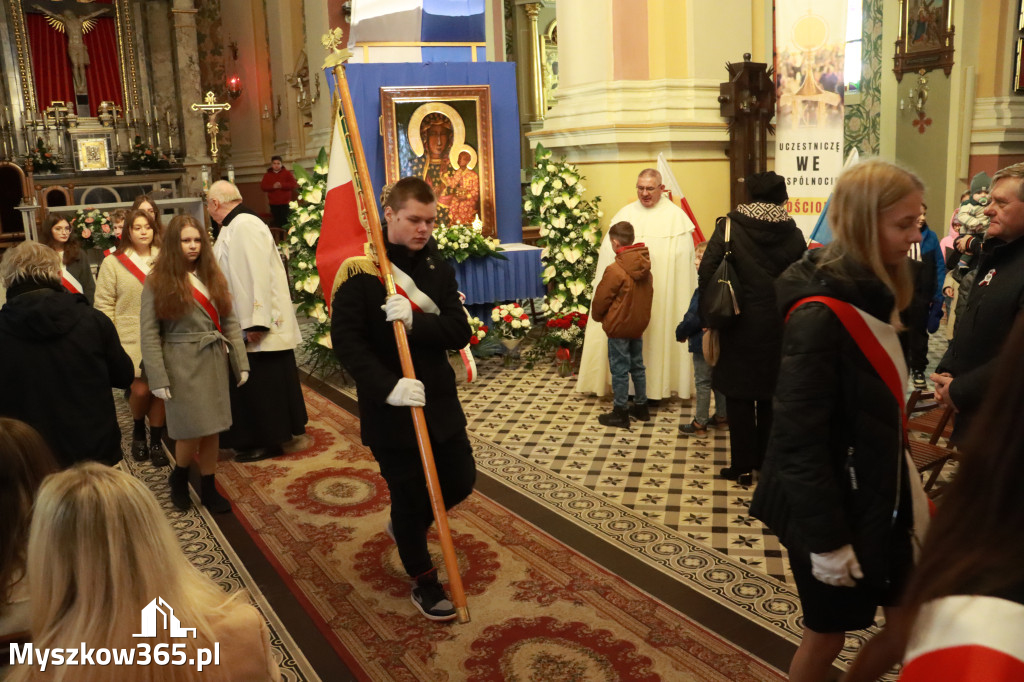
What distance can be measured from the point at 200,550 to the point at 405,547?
141 cm

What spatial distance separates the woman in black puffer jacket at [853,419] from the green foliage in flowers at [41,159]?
17675mm

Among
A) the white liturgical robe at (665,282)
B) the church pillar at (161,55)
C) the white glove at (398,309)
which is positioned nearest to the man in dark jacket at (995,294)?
the white glove at (398,309)

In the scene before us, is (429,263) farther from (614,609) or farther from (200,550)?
(200,550)

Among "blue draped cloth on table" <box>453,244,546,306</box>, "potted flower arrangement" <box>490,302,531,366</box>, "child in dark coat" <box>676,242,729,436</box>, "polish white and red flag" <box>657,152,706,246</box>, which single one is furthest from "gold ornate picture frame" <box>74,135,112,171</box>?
"child in dark coat" <box>676,242,729,436</box>

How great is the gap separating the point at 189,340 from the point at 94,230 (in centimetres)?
402

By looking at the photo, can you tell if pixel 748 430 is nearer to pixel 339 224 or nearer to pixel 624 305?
pixel 624 305

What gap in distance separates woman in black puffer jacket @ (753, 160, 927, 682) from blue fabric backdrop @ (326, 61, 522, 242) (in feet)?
19.8

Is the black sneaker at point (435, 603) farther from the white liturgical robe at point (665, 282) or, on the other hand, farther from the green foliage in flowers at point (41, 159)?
the green foliage in flowers at point (41, 159)

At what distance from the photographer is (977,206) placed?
5.85 meters

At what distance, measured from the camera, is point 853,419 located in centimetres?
235

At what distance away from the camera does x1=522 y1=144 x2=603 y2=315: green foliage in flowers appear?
8.45 metres

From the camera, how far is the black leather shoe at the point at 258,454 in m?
5.98

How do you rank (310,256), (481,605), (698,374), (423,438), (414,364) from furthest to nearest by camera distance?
1. (310,256)
2. (698,374)
3. (481,605)
4. (414,364)
5. (423,438)

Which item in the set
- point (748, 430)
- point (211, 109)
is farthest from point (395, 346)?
point (211, 109)
